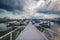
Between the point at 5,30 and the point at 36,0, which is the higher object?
the point at 36,0

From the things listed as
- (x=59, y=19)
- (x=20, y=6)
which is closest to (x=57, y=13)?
(x=59, y=19)

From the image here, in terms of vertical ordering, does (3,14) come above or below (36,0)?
below

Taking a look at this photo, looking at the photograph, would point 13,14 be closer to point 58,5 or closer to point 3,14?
point 3,14

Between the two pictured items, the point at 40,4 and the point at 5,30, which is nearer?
the point at 5,30

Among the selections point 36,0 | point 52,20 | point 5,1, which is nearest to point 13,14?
point 5,1

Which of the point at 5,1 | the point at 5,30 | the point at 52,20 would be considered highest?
the point at 5,1

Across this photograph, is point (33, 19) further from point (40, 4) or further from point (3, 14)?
point (3, 14)

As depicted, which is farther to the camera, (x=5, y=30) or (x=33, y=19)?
(x=33, y=19)

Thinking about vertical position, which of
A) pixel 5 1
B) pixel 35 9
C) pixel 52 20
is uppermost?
pixel 5 1
